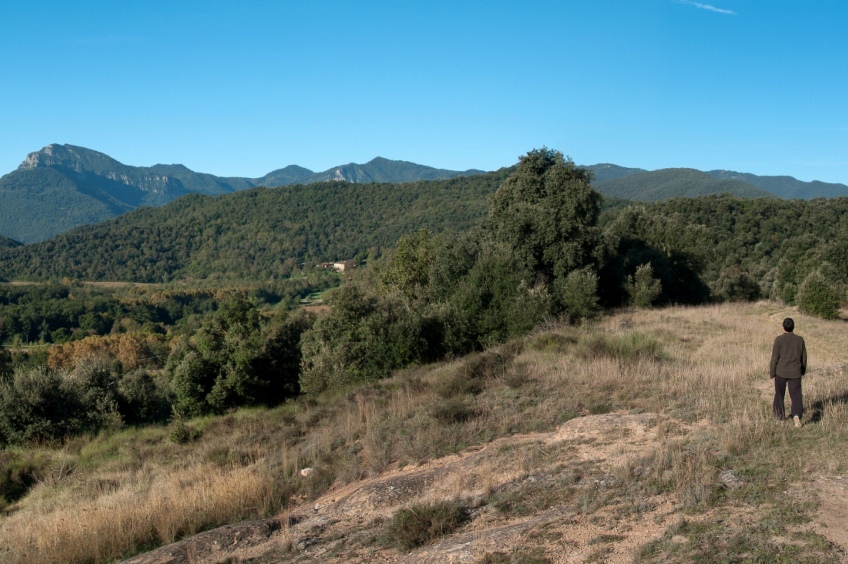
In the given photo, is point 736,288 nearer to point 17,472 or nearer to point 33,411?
point 33,411

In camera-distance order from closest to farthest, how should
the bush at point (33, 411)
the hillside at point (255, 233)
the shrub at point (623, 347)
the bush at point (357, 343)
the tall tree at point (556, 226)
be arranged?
1. the shrub at point (623, 347)
2. the bush at point (33, 411)
3. the bush at point (357, 343)
4. the tall tree at point (556, 226)
5. the hillside at point (255, 233)

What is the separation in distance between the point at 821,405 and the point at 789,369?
123cm

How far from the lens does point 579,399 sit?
1052 centimetres

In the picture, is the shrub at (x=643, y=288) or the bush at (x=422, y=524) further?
the shrub at (x=643, y=288)

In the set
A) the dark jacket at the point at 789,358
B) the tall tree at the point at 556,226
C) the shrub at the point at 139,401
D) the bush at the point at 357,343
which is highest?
the tall tree at the point at 556,226

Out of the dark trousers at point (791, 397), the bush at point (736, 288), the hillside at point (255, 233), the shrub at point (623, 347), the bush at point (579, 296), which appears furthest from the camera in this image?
the hillside at point (255, 233)

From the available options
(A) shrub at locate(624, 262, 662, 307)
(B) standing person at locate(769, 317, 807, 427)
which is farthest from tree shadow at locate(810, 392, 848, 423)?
(A) shrub at locate(624, 262, 662, 307)

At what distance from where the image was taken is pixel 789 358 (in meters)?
7.87

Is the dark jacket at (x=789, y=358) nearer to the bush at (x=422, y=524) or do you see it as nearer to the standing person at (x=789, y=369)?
the standing person at (x=789, y=369)

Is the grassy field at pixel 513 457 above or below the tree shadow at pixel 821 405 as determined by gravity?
below

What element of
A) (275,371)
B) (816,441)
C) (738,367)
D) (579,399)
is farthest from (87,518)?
(275,371)

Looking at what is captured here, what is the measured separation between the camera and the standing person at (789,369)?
25.2 feet

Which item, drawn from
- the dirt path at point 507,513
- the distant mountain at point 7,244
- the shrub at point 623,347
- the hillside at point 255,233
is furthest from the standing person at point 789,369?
the distant mountain at point 7,244

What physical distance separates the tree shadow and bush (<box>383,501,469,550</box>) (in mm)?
5195
